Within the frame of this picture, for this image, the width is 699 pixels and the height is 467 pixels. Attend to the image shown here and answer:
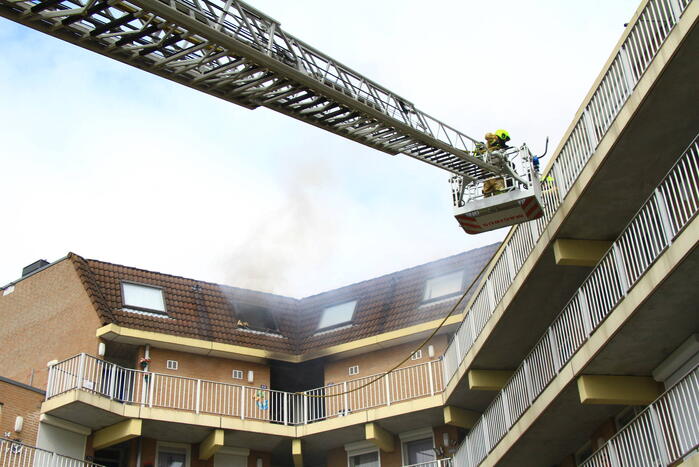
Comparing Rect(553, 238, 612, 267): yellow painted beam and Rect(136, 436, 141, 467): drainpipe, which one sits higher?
Rect(553, 238, 612, 267): yellow painted beam

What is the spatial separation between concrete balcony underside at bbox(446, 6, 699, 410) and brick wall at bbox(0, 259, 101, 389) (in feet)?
39.4

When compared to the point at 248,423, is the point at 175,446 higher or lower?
lower

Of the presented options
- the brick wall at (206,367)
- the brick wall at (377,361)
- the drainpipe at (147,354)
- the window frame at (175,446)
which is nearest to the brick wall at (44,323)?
the drainpipe at (147,354)

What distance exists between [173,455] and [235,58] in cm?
1469

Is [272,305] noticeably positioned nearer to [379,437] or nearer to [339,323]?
[339,323]

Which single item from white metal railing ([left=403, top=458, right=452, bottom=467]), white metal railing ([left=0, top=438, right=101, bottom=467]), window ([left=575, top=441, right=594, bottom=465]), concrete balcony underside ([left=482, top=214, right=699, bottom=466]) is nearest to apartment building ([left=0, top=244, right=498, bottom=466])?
white metal railing ([left=403, top=458, right=452, bottom=467])

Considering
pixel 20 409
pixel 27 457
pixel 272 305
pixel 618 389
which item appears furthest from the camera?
pixel 272 305

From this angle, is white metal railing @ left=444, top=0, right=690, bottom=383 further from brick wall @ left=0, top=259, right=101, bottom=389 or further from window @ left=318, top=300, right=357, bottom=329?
brick wall @ left=0, top=259, right=101, bottom=389

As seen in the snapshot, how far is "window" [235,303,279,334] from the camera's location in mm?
31000

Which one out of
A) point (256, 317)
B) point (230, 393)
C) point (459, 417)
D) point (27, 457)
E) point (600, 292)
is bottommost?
point (27, 457)

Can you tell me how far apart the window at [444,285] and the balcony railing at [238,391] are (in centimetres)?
307

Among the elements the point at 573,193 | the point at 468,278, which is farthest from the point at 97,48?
the point at 468,278

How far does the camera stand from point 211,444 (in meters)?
26.5

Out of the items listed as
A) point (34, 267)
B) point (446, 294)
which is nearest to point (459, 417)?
point (446, 294)
